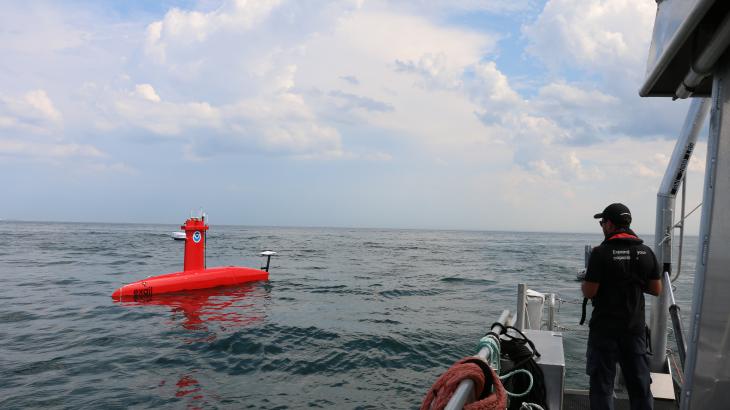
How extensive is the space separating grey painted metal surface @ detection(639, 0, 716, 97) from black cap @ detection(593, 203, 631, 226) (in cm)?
115

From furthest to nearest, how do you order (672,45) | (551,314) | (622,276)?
1. (551,314)
2. (622,276)
3. (672,45)

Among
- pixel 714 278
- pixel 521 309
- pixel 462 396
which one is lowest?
pixel 521 309

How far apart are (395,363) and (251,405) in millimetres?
3573

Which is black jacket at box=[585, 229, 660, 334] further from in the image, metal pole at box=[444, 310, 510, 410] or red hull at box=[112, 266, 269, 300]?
red hull at box=[112, 266, 269, 300]

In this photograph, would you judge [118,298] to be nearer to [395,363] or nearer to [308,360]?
[308,360]

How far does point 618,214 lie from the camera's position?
13.5 ft

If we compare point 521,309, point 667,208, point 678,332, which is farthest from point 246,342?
point 678,332

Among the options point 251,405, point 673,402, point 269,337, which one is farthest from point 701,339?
point 269,337

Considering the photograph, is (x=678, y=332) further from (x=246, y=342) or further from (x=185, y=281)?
(x=185, y=281)

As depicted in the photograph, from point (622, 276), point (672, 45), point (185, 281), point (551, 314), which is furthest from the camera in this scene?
point (185, 281)

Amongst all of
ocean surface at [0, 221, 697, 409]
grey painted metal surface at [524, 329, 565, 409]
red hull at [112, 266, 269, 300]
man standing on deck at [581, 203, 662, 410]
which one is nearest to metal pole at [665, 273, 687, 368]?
man standing on deck at [581, 203, 662, 410]

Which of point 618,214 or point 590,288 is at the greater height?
point 618,214

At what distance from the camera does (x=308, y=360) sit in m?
10.8

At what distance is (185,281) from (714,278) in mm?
18794
